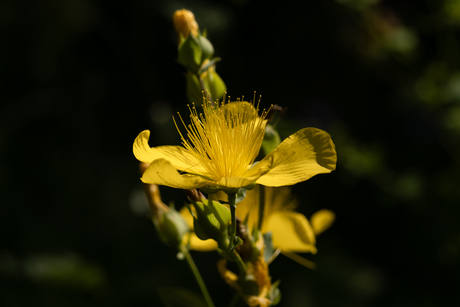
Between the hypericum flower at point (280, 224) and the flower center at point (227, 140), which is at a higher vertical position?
the flower center at point (227, 140)

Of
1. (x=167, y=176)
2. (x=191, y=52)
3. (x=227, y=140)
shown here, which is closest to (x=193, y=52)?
(x=191, y=52)

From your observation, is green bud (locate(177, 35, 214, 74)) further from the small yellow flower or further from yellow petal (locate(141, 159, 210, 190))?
yellow petal (locate(141, 159, 210, 190))

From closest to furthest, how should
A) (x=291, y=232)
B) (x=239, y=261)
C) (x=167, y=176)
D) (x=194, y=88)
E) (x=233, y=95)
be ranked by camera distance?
(x=167, y=176), (x=239, y=261), (x=194, y=88), (x=291, y=232), (x=233, y=95)

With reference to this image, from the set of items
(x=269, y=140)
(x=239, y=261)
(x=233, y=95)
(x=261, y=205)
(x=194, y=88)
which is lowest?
(x=239, y=261)

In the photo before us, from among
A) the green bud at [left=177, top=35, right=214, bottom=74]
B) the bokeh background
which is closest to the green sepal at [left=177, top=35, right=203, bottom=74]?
the green bud at [left=177, top=35, right=214, bottom=74]

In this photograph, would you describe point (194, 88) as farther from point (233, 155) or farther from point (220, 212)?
point (220, 212)

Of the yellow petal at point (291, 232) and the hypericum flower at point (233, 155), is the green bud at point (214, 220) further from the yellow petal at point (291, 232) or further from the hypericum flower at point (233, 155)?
the yellow petal at point (291, 232)

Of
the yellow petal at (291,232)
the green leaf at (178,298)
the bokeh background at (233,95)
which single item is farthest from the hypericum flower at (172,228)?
the bokeh background at (233,95)
